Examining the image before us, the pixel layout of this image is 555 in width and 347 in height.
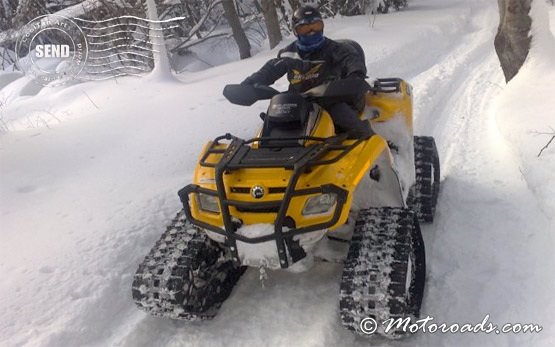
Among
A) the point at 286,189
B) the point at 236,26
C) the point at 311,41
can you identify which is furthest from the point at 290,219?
the point at 236,26

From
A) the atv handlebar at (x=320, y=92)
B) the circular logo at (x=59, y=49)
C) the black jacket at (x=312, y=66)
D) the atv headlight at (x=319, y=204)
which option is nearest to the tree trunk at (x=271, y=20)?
the circular logo at (x=59, y=49)

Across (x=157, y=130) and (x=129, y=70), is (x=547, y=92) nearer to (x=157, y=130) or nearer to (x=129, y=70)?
(x=157, y=130)

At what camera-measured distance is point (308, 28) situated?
4.10 meters

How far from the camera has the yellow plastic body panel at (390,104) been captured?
174 inches

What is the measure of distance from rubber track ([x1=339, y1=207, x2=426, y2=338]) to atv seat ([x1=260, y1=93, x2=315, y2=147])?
2.29 ft

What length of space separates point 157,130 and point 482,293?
4683 mm

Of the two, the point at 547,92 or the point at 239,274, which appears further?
the point at 547,92

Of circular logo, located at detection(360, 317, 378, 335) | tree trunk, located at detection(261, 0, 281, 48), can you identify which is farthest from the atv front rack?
tree trunk, located at detection(261, 0, 281, 48)

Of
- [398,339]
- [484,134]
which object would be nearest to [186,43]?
[484,134]

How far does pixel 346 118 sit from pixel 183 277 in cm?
158

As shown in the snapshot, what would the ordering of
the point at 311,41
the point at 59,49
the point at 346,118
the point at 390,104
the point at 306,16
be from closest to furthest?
the point at 346,118 → the point at 306,16 → the point at 311,41 → the point at 390,104 → the point at 59,49

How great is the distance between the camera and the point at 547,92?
6098 millimetres

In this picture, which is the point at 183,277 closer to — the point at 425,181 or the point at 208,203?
the point at 208,203

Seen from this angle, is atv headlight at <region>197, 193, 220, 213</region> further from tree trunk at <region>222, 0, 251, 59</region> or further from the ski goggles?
tree trunk at <region>222, 0, 251, 59</region>
